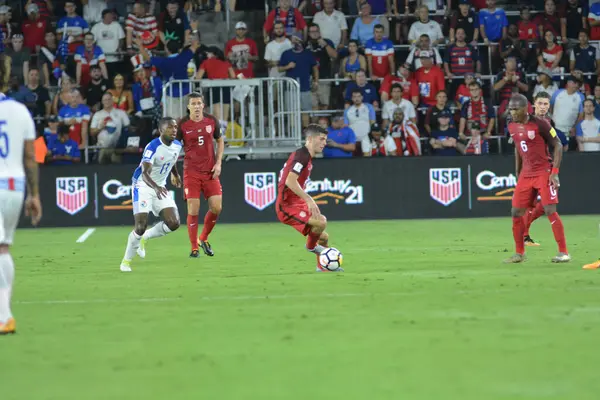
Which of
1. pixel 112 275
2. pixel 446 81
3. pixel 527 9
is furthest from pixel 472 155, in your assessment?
pixel 112 275

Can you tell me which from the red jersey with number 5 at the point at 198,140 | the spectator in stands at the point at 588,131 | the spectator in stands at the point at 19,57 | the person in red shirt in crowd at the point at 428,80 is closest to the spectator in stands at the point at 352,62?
the person in red shirt in crowd at the point at 428,80

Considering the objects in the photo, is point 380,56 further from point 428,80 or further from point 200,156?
point 200,156

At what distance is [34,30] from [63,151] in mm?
4122

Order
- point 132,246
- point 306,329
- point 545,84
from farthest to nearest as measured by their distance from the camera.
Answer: point 545,84 < point 132,246 < point 306,329

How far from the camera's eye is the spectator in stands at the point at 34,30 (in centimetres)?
2680

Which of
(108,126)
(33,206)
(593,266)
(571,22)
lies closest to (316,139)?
(593,266)

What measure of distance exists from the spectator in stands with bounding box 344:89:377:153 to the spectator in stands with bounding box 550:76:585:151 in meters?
4.18

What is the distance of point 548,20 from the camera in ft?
89.2

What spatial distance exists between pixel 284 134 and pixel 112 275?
38.7ft

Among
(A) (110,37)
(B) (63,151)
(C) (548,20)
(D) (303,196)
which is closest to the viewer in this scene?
(D) (303,196)

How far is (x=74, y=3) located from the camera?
2716cm

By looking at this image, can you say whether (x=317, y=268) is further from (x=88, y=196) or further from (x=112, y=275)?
(x=88, y=196)

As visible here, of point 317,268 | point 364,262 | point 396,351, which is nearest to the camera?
point 396,351

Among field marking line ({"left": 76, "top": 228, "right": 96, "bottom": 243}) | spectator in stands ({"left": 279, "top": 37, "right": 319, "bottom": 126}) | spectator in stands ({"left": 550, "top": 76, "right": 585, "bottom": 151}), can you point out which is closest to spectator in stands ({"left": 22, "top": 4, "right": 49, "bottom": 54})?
spectator in stands ({"left": 279, "top": 37, "right": 319, "bottom": 126})
